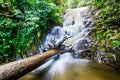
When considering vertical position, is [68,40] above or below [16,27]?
below

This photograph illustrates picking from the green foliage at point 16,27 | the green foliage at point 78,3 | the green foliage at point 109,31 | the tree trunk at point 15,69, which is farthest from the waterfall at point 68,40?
the green foliage at point 78,3

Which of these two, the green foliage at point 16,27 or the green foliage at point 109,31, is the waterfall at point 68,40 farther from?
the green foliage at point 16,27

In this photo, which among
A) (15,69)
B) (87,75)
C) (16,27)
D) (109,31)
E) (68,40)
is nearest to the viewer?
(15,69)

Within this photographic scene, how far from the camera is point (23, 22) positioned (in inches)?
241

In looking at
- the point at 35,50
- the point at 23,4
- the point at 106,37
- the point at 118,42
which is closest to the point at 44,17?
the point at 23,4

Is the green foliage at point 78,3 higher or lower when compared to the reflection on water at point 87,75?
higher

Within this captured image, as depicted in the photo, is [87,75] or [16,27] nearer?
[87,75]

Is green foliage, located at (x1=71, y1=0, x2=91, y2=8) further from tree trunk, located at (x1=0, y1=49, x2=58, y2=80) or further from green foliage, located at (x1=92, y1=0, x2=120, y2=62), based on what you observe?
tree trunk, located at (x1=0, y1=49, x2=58, y2=80)

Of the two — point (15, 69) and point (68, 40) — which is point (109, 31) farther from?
point (15, 69)

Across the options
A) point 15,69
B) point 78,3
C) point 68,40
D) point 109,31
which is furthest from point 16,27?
point 78,3

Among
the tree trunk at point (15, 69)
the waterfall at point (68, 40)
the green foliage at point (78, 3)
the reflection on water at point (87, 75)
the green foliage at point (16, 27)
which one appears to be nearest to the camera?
the tree trunk at point (15, 69)

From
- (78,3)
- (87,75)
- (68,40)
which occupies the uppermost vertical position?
(78,3)

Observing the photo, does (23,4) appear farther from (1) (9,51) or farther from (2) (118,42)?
(2) (118,42)

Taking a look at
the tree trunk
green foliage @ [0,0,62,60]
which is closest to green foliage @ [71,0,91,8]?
green foliage @ [0,0,62,60]
